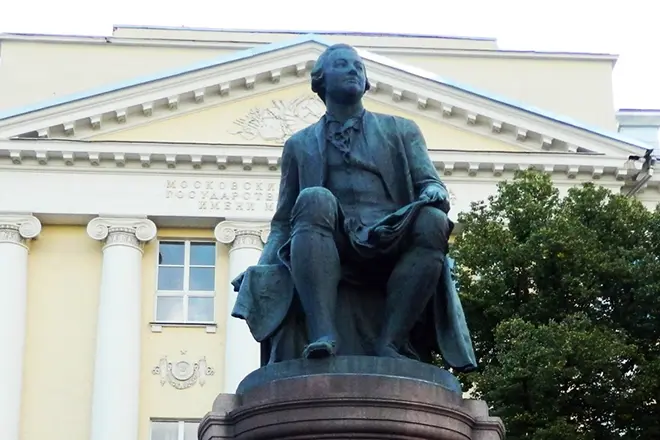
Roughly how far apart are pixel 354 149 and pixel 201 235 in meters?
24.8

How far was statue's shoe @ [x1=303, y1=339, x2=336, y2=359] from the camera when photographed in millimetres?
6625

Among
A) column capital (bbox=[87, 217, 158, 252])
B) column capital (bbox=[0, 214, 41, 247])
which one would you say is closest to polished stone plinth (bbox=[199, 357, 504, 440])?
column capital (bbox=[87, 217, 158, 252])

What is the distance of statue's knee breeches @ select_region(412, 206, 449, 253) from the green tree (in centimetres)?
1193

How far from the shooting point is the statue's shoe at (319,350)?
21.7ft

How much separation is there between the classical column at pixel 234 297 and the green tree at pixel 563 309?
29.2 feet

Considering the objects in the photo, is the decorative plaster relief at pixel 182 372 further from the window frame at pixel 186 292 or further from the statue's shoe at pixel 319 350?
the statue's shoe at pixel 319 350

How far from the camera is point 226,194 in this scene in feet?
105

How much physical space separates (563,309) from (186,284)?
1265cm

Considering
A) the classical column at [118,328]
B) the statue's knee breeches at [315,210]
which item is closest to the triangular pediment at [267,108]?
the classical column at [118,328]

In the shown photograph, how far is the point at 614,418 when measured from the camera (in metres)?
19.6

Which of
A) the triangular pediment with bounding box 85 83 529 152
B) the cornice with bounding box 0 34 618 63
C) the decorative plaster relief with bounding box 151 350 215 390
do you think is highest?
the cornice with bounding box 0 34 618 63

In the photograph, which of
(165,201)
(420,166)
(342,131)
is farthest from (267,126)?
(420,166)

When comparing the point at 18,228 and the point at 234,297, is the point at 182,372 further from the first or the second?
the point at 18,228

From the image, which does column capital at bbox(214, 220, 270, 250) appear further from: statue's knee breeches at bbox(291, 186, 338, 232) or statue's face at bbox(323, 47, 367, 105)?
statue's knee breeches at bbox(291, 186, 338, 232)
